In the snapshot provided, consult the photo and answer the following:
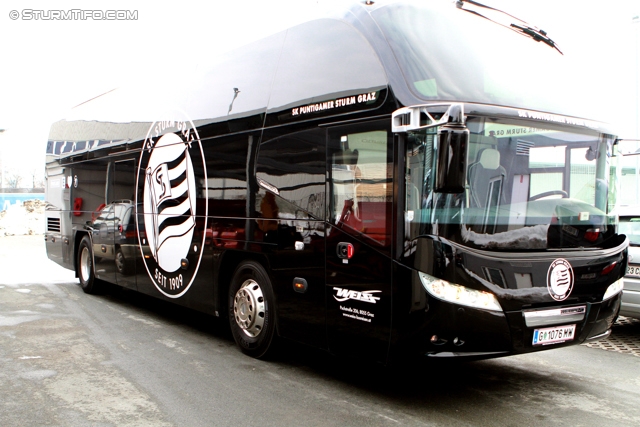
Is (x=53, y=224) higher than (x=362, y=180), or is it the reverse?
(x=362, y=180)

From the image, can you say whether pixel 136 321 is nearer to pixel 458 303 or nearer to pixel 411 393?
pixel 411 393

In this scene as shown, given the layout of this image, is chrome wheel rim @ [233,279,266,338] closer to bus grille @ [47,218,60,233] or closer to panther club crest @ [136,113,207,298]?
panther club crest @ [136,113,207,298]

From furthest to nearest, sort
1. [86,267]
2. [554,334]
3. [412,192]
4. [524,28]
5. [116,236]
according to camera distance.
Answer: [86,267], [116,236], [524,28], [554,334], [412,192]

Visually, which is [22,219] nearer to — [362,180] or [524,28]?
[362,180]

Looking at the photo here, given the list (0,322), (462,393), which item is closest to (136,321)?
(0,322)

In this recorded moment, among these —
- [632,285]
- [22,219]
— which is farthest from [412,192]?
[22,219]

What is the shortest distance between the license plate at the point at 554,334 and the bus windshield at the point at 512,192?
0.67 metres

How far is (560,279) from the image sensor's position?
5039mm

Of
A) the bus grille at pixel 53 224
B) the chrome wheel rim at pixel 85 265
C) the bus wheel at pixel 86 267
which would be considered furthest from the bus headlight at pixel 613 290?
the bus grille at pixel 53 224

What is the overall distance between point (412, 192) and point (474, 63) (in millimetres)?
1313

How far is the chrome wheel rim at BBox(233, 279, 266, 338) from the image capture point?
6676 millimetres

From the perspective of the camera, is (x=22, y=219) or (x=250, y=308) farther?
(x=22, y=219)

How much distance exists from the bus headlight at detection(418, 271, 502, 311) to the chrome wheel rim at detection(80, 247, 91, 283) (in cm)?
881

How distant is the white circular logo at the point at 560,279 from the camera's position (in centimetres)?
498
